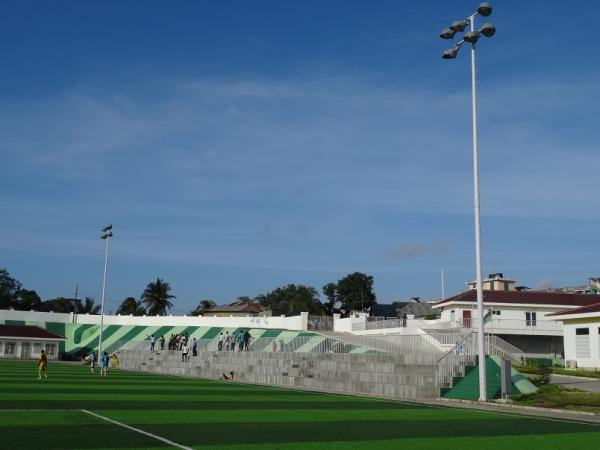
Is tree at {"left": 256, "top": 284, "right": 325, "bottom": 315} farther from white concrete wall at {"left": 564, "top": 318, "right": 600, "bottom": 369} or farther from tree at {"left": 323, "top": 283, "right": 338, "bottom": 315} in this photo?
white concrete wall at {"left": 564, "top": 318, "right": 600, "bottom": 369}

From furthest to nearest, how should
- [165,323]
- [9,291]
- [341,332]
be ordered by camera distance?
[9,291], [165,323], [341,332]

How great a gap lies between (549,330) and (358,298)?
59.5 metres

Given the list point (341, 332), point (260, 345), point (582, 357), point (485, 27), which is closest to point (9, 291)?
point (341, 332)

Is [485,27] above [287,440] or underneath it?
above

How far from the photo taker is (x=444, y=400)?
24.0 m

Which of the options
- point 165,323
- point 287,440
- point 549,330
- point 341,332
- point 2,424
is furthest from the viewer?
point 165,323

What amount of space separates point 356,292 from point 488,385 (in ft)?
289

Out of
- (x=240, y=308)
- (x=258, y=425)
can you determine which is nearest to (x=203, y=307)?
(x=240, y=308)

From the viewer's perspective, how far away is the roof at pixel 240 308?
11650 cm

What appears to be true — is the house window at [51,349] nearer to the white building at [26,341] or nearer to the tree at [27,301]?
the white building at [26,341]

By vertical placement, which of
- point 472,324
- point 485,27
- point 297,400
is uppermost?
point 485,27

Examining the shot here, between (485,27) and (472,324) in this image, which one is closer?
(485,27)

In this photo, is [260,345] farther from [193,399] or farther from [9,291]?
[9,291]

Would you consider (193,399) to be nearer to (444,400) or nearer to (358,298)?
(444,400)
